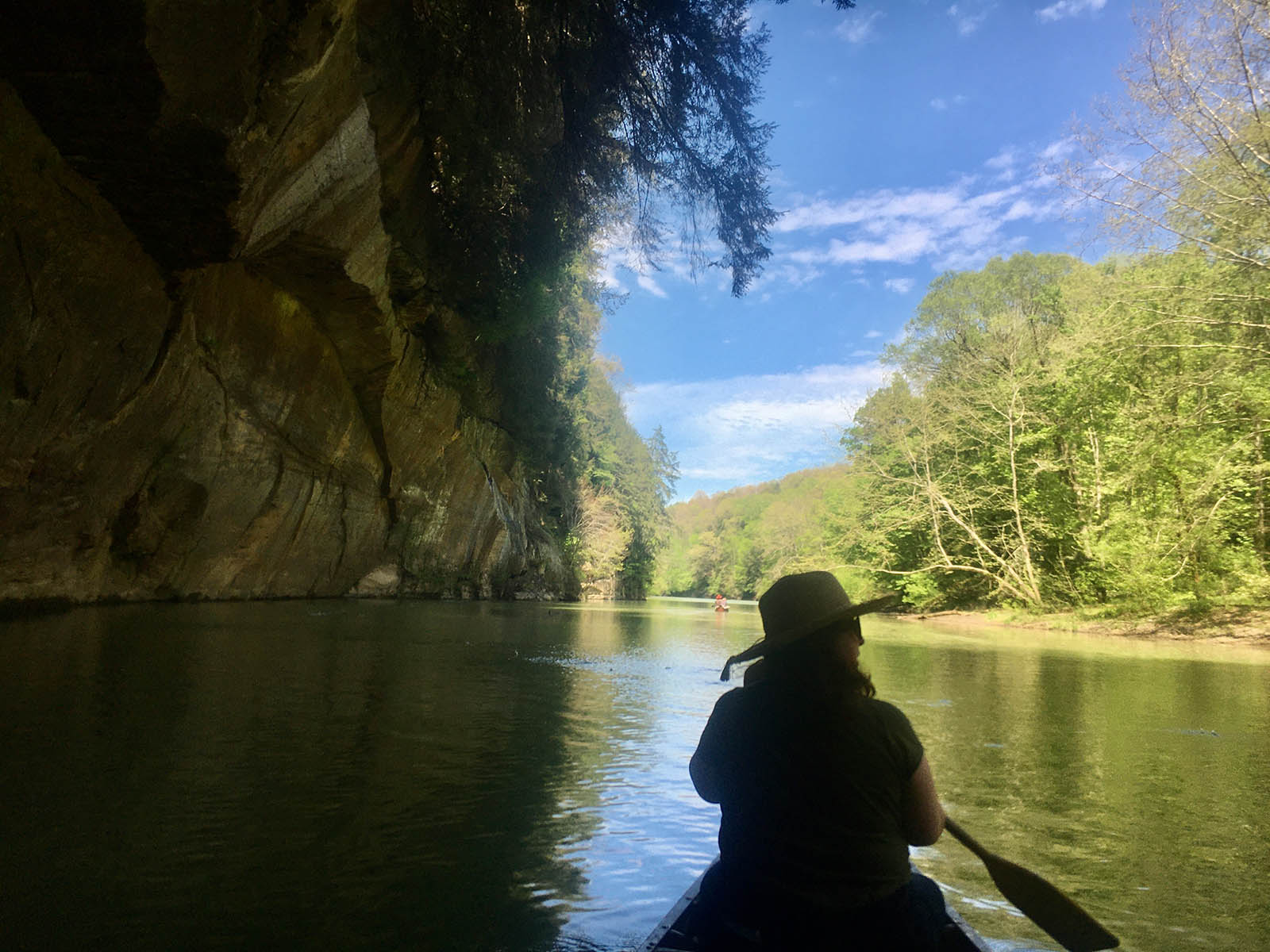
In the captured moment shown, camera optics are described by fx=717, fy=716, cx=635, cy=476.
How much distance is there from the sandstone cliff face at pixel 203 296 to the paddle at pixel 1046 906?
7.67 metres

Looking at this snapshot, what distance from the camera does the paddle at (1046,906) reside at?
85.4 inches

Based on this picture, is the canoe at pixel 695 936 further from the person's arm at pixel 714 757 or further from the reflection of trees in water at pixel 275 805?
the reflection of trees in water at pixel 275 805

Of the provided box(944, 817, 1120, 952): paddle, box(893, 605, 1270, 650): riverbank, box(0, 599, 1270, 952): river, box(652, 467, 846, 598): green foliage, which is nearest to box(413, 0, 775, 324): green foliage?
box(0, 599, 1270, 952): river

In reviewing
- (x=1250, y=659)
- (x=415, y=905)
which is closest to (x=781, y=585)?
(x=415, y=905)

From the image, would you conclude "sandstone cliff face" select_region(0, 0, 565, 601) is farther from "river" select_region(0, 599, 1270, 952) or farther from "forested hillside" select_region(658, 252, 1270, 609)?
"forested hillside" select_region(658, 252, 1270, 609)

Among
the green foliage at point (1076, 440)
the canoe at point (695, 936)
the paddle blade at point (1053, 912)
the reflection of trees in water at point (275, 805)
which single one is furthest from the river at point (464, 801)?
the green foliage at point (1076, 440)

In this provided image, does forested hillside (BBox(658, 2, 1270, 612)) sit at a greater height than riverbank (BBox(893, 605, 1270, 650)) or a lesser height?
greater

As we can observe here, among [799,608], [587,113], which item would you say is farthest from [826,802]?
[587,113]

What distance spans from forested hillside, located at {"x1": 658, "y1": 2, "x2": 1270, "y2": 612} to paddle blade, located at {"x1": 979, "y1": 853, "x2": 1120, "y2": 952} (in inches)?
497

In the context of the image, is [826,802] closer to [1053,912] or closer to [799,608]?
[799,608]

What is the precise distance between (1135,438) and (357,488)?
58.8ft

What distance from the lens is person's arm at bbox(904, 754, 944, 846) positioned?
1851 millimetres

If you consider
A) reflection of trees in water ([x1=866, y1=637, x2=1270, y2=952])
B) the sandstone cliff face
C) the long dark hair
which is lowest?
reflection of trees in water ([x1=866, y1=637, x2=1270, y2=952])

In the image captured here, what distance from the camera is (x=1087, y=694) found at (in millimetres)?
8047
